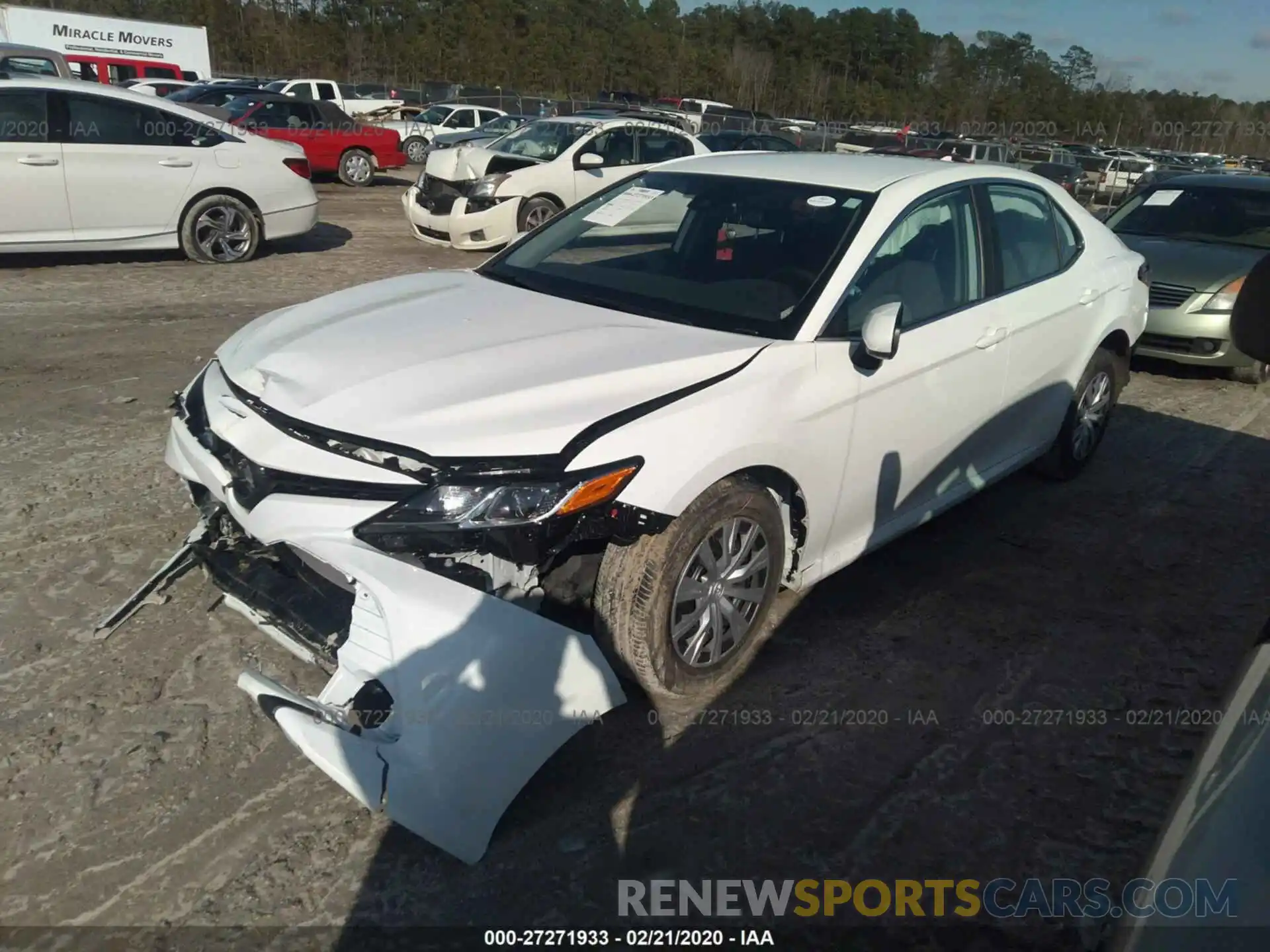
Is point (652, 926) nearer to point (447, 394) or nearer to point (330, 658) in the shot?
point (330, 658)

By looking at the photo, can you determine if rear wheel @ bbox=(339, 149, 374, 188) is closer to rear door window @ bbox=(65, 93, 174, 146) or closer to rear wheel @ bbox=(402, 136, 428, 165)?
rear wheel @ bbox=(402, 136, 428, 165)

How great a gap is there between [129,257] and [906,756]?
32.2ft

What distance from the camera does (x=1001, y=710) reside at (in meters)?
3.38

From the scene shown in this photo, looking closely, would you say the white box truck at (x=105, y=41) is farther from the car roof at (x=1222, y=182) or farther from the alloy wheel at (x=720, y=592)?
the alloy wheel at (x=720, y=592)

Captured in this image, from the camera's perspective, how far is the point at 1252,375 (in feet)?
26.2

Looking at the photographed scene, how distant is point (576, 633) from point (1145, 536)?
3501 millimetres

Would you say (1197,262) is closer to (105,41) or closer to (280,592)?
(280,592)

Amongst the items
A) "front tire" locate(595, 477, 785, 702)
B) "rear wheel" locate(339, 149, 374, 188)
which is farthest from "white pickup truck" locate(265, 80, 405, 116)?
"front tire" locate(595, 477, 785, 702)

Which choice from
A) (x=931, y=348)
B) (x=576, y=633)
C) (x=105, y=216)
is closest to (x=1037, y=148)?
(x=105, y=216)

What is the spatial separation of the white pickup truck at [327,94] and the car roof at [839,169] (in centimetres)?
2299

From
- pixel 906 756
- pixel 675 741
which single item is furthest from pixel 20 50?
pixel 906 756

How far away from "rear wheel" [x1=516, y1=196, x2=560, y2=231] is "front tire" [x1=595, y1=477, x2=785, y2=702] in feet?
28.9

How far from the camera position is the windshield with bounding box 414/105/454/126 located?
26125mm

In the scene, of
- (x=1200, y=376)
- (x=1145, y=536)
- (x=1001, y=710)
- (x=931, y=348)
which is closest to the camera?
(x=1001, y=710)
